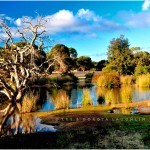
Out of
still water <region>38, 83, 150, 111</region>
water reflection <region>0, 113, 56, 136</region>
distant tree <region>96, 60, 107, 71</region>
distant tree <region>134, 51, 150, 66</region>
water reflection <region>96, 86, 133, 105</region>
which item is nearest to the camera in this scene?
water reflection <region>0, 113, 56, 136</region>

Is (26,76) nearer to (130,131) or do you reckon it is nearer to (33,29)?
(33,29)

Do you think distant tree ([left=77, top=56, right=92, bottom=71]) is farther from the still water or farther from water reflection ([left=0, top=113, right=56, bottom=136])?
water reflection ([left=0, top=113, right=56, bottom=136])

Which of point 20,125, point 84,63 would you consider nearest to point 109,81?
point 20,125

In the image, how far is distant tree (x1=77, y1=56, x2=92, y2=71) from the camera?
3582 inches

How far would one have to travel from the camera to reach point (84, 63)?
92250mm

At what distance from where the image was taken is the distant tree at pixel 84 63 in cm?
9099

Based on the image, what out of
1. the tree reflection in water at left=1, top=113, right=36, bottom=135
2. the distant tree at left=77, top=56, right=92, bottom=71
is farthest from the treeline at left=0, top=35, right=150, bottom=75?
the tree reflection in water at left=1, top=113, right=36, bottom=135

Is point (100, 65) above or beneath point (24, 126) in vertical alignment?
above

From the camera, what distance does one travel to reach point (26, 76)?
47.6 ft

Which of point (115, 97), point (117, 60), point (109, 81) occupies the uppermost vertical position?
point (117, 60)

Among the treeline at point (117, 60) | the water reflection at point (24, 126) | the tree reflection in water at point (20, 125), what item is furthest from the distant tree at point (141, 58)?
the water reflection at point (24, 126)

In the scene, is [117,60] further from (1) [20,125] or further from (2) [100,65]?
(1) [20,125]

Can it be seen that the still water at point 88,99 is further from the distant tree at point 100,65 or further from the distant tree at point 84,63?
the distant tree at point 84,63

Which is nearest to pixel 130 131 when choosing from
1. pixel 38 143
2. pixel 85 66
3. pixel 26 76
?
pixel 38 143
